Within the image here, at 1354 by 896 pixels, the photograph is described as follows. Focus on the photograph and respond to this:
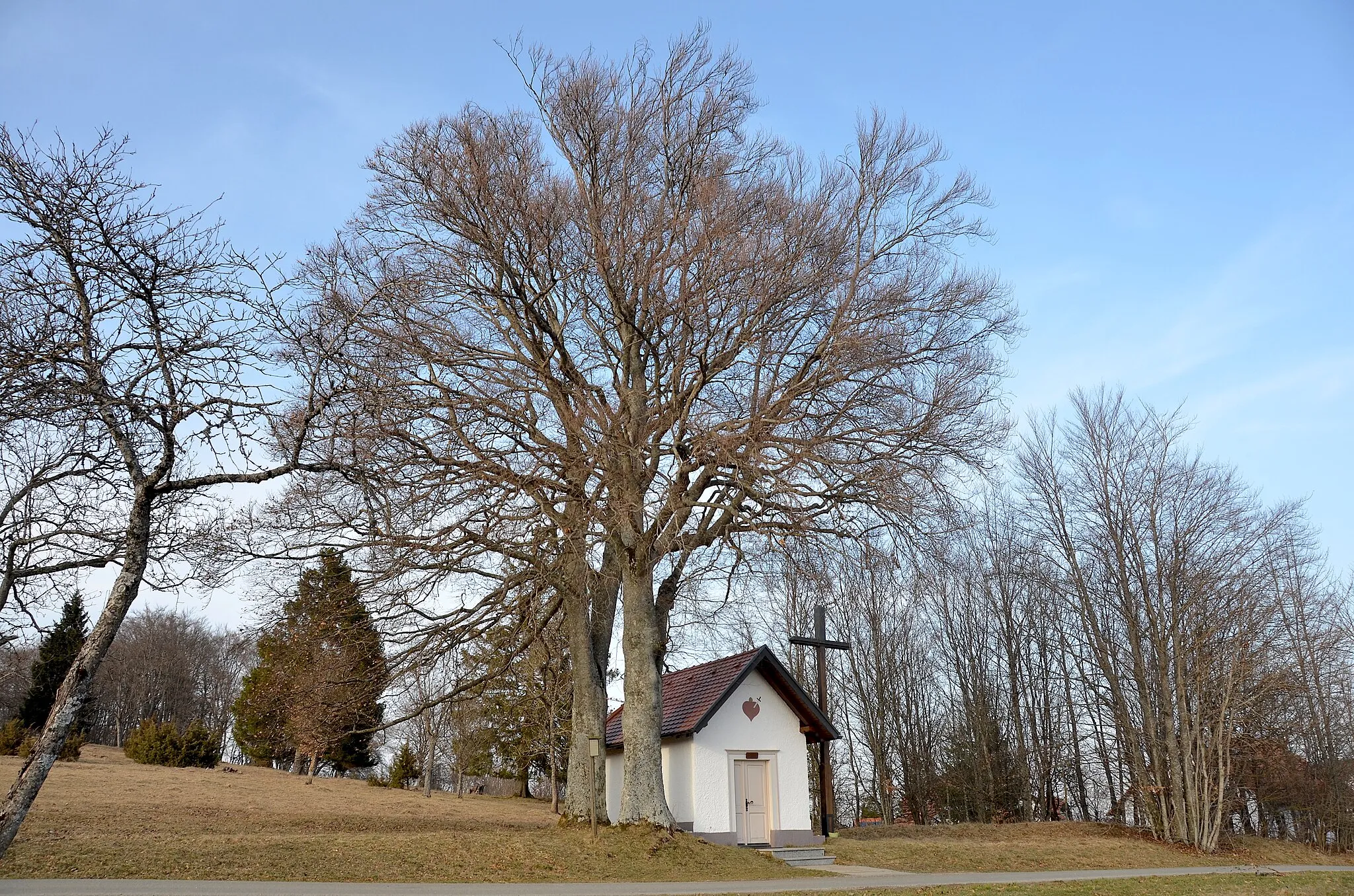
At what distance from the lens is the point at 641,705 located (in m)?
18.0

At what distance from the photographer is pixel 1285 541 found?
100.0 ft

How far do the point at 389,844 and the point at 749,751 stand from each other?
10342 mm

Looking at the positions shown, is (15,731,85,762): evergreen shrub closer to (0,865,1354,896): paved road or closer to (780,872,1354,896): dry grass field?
(0,865,1354,896): paved road

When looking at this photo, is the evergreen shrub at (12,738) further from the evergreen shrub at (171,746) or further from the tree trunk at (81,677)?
the tree trunk at (81,677)

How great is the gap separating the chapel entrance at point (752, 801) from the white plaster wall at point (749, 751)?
7.3 inches

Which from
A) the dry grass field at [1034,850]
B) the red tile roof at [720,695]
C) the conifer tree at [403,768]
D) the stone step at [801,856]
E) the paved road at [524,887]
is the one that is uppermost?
the red tile roof at [720,695]

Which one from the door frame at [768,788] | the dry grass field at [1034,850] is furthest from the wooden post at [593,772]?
the dry grass field at [1034,850]

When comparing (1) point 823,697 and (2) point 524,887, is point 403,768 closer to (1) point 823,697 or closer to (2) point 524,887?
(1) point 823,697

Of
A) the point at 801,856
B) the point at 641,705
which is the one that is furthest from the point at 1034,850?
the point at 641,705

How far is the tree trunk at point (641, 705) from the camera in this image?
17.4 metres

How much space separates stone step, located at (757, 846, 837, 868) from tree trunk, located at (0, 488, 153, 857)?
48.9ft

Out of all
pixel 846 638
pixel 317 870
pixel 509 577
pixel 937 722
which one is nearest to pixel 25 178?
pixel 317 870

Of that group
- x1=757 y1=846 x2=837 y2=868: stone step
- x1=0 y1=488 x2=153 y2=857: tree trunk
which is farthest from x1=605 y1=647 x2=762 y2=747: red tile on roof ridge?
x1=0 y1=488 x2=153 y2=857: tree trunk

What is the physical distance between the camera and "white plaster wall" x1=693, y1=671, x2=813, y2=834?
72.2 feet
